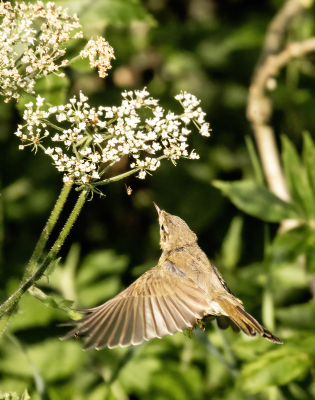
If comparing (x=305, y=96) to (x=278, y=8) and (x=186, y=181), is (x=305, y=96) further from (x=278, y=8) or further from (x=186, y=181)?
(x=186, y=181)

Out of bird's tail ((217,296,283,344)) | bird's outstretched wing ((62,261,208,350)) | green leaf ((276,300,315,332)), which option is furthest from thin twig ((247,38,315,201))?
bird's outstretched wing ((62,261,208,350))

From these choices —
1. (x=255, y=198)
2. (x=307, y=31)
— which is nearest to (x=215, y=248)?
(x=255, y=198)

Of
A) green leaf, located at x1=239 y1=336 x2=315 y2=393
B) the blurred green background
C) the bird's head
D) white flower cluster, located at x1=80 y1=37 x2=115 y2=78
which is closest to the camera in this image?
white flower cluster, located at x1=80 y1=37 x2=115 y2=78

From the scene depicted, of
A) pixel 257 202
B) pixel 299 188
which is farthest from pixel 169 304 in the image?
pixel 299 188

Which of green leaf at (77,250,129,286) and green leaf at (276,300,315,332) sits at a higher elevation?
green leaf at (77,250,129,286)

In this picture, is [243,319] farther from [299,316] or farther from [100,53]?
[100,53]

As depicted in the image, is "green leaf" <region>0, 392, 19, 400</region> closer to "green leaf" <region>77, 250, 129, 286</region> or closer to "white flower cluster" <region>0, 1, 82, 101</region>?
"white flower cluster" <region>0, 1, 82, 101</region>
